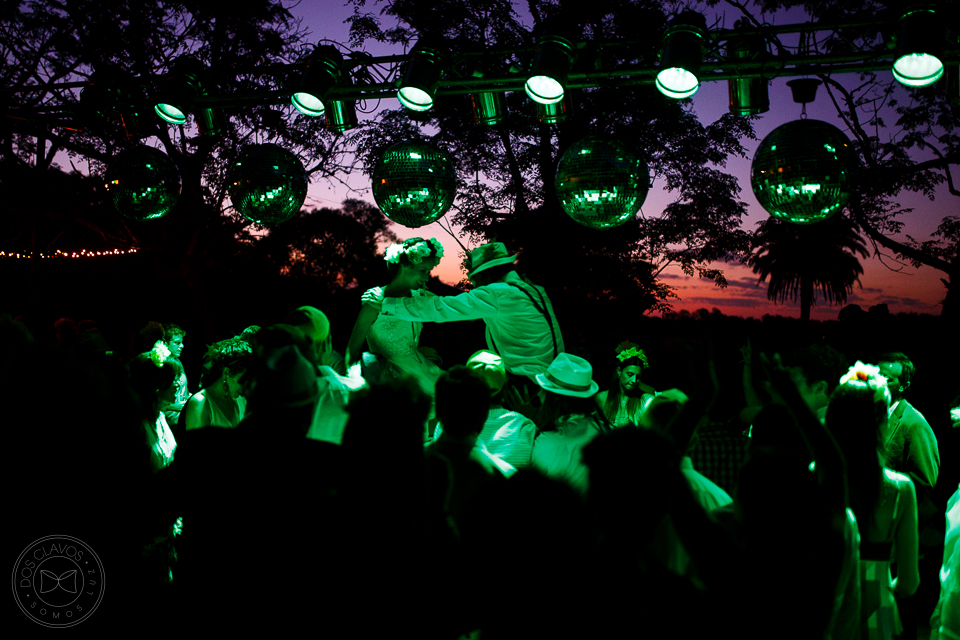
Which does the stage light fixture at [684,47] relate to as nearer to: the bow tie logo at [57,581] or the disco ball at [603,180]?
the disco ball at [603,180]

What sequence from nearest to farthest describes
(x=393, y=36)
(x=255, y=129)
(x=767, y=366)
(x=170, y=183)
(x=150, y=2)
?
(x=767, y=366)
(x=170, y=183)
(x=150, y=2)
(x=255, y=129)
(x=393, y=36)

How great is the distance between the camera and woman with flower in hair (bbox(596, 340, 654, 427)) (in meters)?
4.73

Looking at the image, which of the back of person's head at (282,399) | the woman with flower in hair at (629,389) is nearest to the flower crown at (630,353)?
Result: the woman with flower in hair at (629,389)

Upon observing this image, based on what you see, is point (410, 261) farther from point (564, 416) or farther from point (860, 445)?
point (860, 445)

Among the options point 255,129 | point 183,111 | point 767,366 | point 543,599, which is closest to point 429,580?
point 543,599

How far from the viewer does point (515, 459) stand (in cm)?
269

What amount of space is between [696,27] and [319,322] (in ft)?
8.74

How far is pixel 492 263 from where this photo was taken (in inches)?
148

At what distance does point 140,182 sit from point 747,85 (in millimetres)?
4053

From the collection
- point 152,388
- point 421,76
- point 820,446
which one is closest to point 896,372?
point 820,446

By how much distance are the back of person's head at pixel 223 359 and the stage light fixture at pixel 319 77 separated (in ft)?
5.65

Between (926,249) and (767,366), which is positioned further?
(926,249)

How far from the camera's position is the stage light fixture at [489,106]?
417 cm

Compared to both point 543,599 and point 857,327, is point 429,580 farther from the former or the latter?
point 857,327
